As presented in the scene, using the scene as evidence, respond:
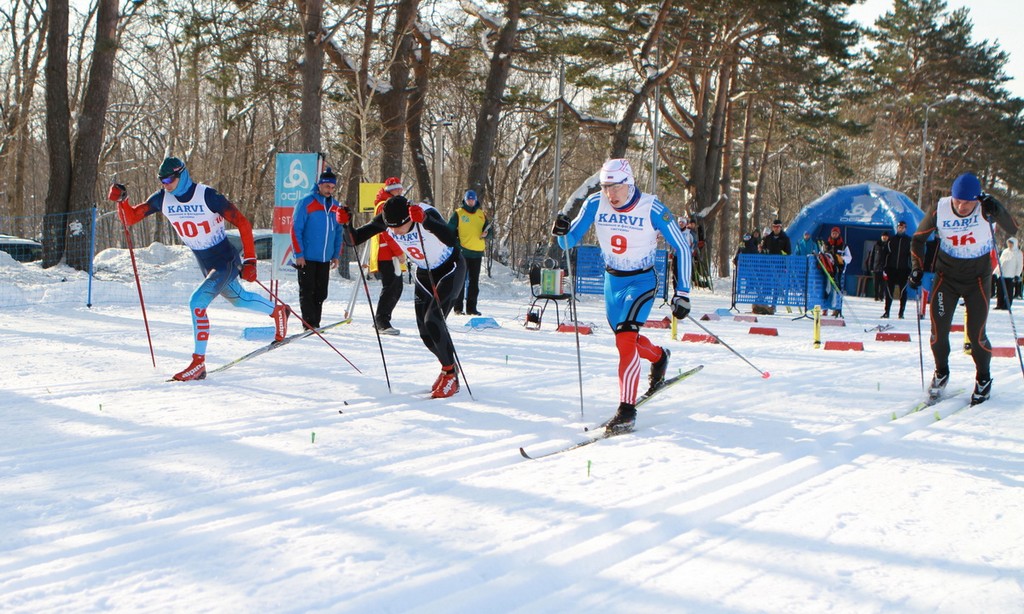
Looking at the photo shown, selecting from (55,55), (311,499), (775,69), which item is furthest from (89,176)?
(775,69)

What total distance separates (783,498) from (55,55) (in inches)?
680

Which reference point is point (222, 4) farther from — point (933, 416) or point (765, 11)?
point (933, 416)

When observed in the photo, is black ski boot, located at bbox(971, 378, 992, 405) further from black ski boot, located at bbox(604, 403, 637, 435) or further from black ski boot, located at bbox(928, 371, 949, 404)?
black ski boot, located at bbox(604, 403, 637, 435)

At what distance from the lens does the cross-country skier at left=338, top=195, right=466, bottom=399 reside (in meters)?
6.46

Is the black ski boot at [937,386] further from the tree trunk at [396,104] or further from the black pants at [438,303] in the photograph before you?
the tree trunk at [396,104]

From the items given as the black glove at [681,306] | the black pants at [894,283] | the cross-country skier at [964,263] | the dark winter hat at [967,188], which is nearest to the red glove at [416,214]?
the black glove at [681,306]

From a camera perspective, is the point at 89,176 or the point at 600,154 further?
the point at 600,154

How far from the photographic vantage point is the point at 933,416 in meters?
6.21

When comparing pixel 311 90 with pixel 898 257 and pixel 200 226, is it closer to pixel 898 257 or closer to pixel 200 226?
pixel 200 226

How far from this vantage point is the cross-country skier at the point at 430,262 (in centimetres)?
646

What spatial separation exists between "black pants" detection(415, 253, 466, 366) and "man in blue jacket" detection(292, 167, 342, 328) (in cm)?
295

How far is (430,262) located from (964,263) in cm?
413

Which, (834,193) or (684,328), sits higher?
(834,193)

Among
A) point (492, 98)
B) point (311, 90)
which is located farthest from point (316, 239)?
point (492, 98)
